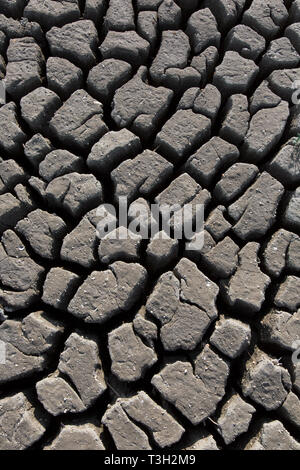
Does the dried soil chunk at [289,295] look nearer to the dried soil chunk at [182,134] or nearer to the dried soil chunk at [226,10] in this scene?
the dried soil chunk at [182,134]

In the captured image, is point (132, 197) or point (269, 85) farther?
point (269, 85)

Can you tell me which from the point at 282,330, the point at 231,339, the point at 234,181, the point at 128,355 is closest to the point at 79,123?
the point at 234,181

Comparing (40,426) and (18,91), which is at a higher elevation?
(18,91)

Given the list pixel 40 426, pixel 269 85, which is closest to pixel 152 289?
pixel 40 426

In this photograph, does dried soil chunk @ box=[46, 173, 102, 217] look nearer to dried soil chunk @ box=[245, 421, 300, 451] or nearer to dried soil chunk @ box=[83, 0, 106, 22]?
dried soil chunk @ box=[83, 0, 106, 22]

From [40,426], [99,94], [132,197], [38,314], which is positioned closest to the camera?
[40,426]

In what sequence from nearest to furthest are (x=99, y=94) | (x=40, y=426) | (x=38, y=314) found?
(x=40, y=426), (x=38, y=314), (x=99, y=94)

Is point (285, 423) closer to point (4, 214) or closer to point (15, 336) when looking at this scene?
point (15, 336)
